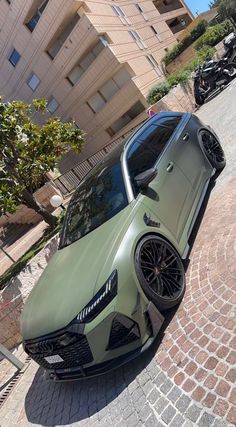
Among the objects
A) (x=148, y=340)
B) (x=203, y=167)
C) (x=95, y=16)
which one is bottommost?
(x=148, y=340)

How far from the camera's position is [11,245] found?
15.3m

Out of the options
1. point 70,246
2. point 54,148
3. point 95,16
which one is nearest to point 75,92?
point 95,16

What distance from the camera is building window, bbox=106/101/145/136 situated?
26.3 meters

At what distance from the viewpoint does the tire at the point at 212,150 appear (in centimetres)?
602

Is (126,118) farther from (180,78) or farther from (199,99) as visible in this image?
(199,99)

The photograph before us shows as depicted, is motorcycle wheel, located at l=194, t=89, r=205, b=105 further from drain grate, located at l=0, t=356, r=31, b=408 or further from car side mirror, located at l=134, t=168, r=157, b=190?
drain grate, located at l=0, t=356, r=31, b=408

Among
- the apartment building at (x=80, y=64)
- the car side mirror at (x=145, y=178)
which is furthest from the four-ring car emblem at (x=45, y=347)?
the apartment building at (x=80, y=64)

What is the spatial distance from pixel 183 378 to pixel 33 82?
28.7m

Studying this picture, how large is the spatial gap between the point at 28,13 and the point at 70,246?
2629 cm

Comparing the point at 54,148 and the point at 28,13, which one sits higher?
the point at 28,13

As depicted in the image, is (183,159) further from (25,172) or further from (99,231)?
(25,172)

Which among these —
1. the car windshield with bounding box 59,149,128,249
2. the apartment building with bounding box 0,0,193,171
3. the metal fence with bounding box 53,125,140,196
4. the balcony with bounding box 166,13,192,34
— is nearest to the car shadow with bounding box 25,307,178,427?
the car windshield with bounding box 59,149,128,249

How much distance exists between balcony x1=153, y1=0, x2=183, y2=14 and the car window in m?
40.8

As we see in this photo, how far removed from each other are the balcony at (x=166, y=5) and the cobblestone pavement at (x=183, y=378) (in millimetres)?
42748
